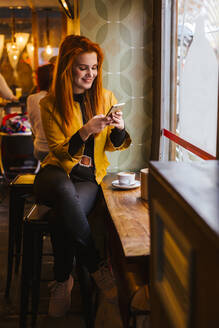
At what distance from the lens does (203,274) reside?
606mm

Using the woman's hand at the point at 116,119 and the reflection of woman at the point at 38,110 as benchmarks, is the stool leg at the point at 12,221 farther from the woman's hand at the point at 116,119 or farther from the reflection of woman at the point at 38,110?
the woman's hand at the point at 116,119

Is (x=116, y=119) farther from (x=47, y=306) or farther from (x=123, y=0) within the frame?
(x=47, y=306)

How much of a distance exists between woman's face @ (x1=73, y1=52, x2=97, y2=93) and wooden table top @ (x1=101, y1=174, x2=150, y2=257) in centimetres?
58

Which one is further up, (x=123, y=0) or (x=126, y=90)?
(x=123, y=0)

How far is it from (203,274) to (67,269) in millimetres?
1570

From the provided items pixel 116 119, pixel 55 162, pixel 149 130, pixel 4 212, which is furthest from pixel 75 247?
pixel 4 212

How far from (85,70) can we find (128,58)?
452 millimetres

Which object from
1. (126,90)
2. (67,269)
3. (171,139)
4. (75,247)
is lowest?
(67,269)

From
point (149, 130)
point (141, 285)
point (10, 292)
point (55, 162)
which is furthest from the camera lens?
point (149, 130)

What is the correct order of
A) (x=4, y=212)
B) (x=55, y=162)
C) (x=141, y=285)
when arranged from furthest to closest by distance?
(x=4, y=212) < (x=55, y=162) < (x=141, y=285)

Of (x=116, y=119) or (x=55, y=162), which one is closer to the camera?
(x=116, y=119)

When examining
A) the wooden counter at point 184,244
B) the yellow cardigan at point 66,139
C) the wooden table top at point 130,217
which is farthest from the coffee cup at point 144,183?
the wooden counter at point 184,244

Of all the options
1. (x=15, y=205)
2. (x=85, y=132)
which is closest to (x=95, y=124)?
(x=85, y=132)

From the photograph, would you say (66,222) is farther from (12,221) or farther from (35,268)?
(12,221)
